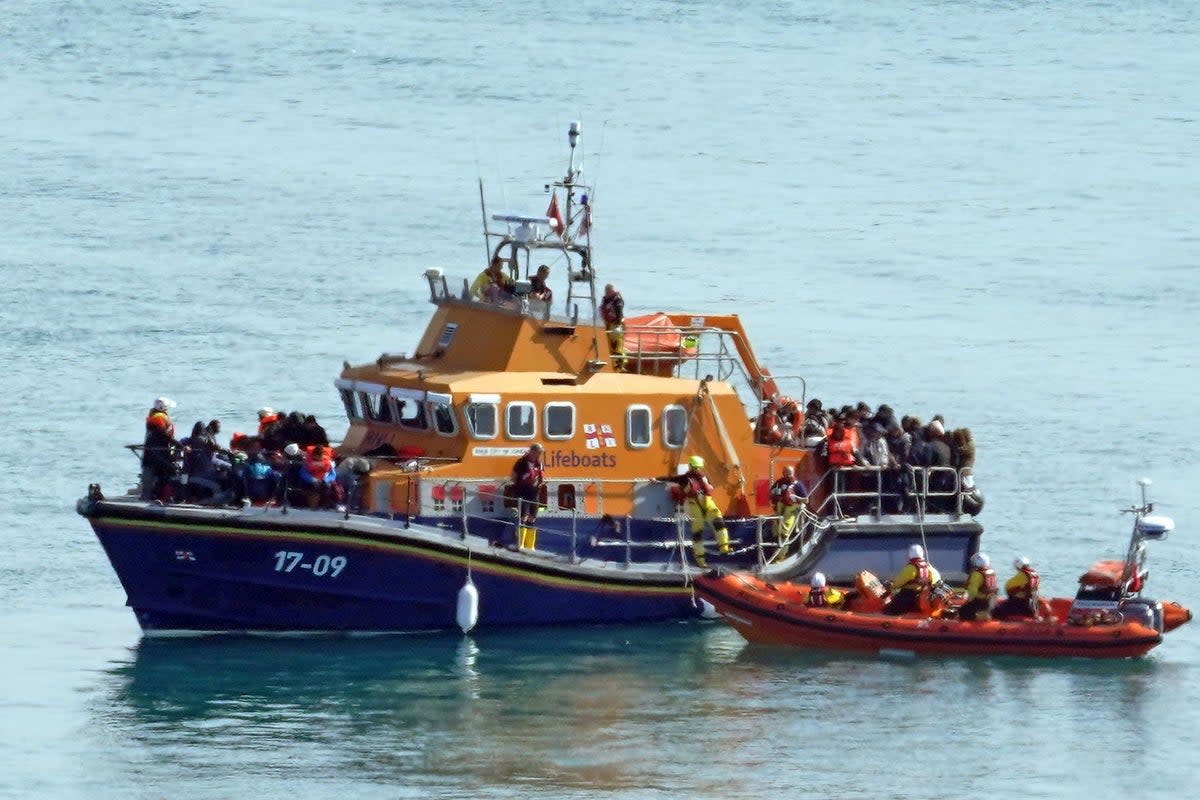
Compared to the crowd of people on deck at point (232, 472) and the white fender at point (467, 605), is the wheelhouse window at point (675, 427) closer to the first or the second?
the white fender at point (467, 605)

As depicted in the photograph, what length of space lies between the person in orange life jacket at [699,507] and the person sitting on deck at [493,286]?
2.76 metres

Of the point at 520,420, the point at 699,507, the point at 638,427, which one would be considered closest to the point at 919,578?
the point at 699,507

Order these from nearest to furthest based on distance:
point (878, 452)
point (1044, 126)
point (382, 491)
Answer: point (382, 491)
point (878, 452)
point (1044, 126)

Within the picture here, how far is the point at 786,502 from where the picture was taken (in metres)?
29.5

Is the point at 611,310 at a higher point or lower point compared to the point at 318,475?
higher

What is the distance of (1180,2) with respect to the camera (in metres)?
82.2

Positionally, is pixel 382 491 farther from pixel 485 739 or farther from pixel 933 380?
pixel 933 380

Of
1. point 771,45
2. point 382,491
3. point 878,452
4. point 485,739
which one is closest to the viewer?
point 485,739

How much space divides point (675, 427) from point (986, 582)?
3951mm

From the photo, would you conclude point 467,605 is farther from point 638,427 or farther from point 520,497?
point 638,427

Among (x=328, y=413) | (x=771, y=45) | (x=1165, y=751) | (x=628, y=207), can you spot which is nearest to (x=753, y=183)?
(x=628, y=207)

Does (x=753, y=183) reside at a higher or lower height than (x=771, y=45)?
lower

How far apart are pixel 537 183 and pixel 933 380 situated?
608 inches

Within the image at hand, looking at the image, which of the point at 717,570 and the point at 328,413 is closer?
the point at 717,570
